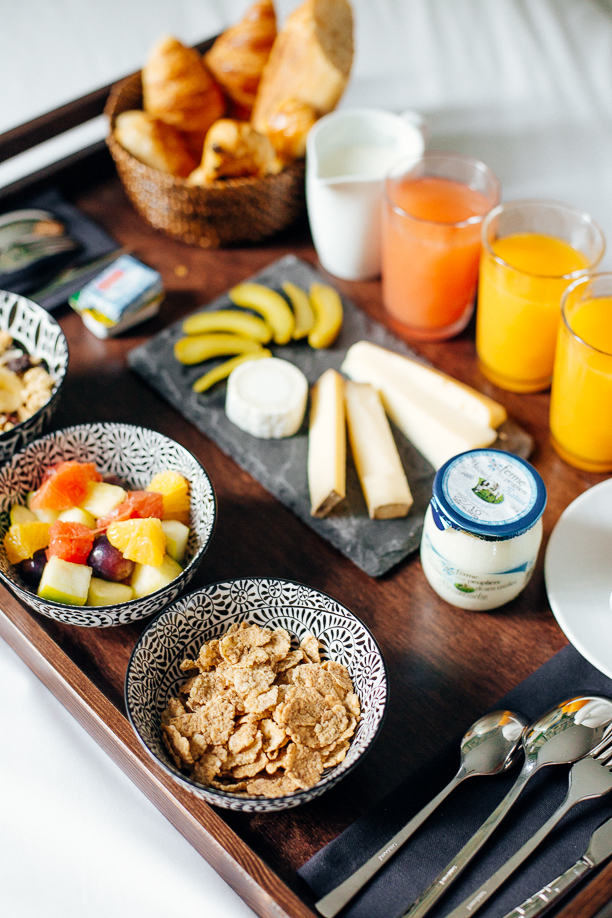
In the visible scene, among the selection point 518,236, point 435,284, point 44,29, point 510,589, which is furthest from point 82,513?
point 44,29

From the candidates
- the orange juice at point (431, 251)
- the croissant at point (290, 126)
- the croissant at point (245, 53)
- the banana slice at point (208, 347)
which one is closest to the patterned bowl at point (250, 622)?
the banana slice at point (208, 347)

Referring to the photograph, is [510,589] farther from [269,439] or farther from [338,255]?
[338,255]

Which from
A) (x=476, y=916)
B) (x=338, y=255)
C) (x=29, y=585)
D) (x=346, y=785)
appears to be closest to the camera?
(x=476, y=916)

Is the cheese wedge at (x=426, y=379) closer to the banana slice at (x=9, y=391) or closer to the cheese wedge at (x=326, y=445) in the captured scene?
the cheese wedge at (x=326, y=445)

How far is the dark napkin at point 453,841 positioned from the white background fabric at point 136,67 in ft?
0.59

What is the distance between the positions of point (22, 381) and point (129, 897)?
2.45 feet

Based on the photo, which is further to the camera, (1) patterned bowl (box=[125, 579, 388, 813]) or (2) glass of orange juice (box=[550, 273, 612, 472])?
(2) glass of orange juice (box=[550, 273, 612, 472])

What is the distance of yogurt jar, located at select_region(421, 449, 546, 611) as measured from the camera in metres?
0.91

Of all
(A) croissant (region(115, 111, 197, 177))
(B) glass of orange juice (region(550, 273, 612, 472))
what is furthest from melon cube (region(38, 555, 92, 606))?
(A) croissant (region(115, 111, 197, 177))

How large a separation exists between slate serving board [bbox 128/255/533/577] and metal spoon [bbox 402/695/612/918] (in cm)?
29

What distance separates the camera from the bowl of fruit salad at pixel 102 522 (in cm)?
96

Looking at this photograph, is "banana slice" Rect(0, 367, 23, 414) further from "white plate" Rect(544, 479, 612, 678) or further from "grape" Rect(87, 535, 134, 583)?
"white plate" Rect(544, 479, 612, 678)

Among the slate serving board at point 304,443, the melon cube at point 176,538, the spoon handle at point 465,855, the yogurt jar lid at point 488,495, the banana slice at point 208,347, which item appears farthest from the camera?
the banana slice at point 208,347

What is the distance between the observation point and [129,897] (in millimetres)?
932
